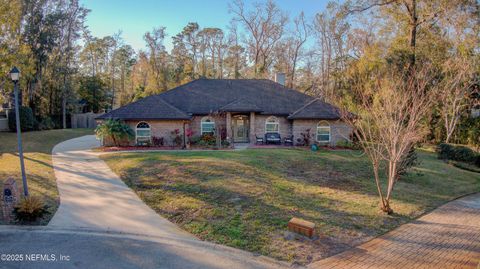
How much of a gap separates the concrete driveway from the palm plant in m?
9.45

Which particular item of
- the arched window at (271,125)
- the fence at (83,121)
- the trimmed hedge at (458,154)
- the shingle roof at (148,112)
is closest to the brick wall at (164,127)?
the shingle roof at (148,112)

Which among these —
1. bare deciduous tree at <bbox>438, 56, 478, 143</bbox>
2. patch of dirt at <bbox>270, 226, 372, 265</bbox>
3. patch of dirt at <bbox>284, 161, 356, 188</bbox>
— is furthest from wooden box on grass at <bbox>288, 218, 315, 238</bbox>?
bare deciduous tree at <bbox>438, 56, 478, 143</bbox>

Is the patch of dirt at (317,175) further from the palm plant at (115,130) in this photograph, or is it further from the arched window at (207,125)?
the palm plant at (115,130)

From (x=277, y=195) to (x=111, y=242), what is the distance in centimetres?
498

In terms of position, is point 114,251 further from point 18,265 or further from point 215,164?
point 215,164

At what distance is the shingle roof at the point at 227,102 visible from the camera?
19.4 m

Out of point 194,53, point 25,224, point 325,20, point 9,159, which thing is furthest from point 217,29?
point 25,224

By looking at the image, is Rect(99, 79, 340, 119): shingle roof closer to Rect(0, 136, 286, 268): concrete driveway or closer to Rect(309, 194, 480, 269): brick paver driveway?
Rect(0, 136, 286, 268): concrete driveway

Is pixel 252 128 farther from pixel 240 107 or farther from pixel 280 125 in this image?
pixel 280 125

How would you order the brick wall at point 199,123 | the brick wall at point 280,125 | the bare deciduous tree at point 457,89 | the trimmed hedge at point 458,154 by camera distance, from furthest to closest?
the bare deciduous tree at point 457,89, the brick wall at point 280,125, the brick wall at point 199,123, the trimmed hedge at point 458,154

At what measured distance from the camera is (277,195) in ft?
29.7

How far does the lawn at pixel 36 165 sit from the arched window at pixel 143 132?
5.15m

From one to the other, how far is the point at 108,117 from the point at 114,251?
49.0 ft

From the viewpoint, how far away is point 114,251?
5750mm
